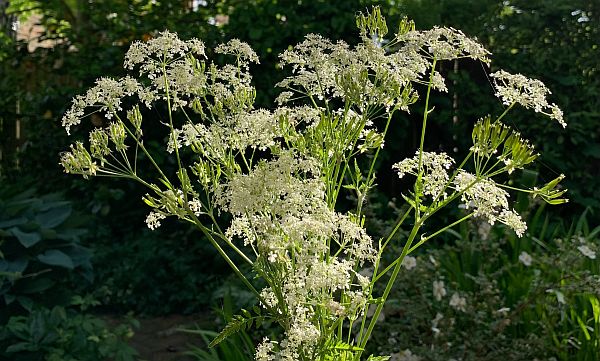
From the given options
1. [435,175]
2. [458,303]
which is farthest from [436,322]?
[435,175]

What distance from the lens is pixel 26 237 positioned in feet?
12.2

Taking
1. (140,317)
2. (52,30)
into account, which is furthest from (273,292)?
(52,30)

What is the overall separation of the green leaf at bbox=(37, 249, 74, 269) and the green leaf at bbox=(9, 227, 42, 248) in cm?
8

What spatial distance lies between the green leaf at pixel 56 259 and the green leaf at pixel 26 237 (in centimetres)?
8

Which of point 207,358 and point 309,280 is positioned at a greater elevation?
point 309,280

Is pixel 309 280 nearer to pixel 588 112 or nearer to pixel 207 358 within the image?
pixel 207 358

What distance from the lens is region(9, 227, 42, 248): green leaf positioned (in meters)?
3.67

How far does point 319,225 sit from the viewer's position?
1339 mm

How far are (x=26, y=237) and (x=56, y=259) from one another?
0.58ft

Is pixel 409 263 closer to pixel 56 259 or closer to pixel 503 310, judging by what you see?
pixel 503 310

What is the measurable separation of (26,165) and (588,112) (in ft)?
12.8

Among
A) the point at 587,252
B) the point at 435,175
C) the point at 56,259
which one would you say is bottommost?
the point at 56,259

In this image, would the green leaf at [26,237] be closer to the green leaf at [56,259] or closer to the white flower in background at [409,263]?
the green leaf at [56,259]


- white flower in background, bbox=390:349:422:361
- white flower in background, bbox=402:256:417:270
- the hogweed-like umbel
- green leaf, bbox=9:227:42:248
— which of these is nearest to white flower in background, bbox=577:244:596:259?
white flower in background, bbox=402:256:417:270
